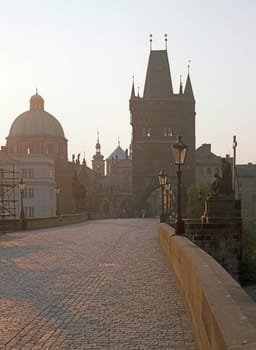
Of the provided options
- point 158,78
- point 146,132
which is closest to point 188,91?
point 158,78

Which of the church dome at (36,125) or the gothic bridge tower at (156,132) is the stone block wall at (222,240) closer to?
the gothic bridge tower at (156,132)

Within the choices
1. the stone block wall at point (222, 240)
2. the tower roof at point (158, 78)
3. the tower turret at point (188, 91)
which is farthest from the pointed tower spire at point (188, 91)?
the stone block wall at point (222, 240)

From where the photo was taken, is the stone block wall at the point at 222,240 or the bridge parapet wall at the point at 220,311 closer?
the bridge parapet wall at the point at 220,311

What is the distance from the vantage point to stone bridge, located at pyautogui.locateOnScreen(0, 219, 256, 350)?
6145mm

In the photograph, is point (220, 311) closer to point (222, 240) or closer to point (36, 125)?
point (222, 240)

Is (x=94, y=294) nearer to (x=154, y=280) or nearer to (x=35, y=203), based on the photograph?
(x=154, y=280)

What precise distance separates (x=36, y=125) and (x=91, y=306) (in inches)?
4391

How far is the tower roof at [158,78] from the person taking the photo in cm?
11119

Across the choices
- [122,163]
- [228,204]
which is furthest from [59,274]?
[122,163]

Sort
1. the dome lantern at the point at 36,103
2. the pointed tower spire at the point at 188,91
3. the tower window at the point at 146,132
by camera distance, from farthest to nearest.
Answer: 1. the dome lantern at the point at 36,103
2. the pointed tower spire at the point at 188,91
3. the tower window at the point at 146,132

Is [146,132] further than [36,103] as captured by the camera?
No

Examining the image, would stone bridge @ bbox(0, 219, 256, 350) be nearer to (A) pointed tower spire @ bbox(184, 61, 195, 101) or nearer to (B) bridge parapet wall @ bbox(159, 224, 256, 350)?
(B) bridge parapet wall @ bbox(159, 224, 256, 350)

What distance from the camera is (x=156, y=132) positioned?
109 m

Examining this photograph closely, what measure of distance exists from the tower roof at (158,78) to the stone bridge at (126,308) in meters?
95.0
